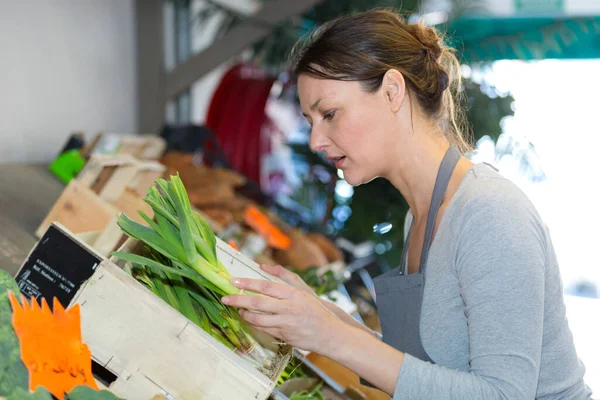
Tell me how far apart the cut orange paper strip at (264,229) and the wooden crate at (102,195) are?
0.61 m

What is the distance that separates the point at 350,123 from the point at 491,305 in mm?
486

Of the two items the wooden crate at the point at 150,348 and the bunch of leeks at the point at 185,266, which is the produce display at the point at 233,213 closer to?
the bunch of leeks at the point at 185,266

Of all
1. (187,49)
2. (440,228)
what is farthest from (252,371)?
(187,49)

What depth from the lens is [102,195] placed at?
221 centimetres

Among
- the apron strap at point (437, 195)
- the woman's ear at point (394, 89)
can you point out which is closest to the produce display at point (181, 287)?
the apron strap at point (437, 195)

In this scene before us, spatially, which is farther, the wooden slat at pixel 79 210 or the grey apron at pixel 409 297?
the wooden slat at pixel 79 210

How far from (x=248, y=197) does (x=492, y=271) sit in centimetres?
255

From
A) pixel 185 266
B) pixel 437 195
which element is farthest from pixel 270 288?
pixel 437 195

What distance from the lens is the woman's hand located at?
120cm

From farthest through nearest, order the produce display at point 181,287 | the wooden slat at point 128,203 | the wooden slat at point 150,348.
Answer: the wooden slat at point 128,203, the wooden slat at point 150,348, the produce display at point 181,287

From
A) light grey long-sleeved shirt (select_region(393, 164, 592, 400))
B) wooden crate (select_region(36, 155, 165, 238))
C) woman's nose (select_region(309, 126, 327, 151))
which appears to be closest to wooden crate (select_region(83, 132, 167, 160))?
wooden crate (select_region(36, 155, 165, 238))

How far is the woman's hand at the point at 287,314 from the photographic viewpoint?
47.2 inches

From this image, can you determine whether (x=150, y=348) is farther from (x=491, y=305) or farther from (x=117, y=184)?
(x=117, y=184)

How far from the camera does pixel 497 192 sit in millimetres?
1296
